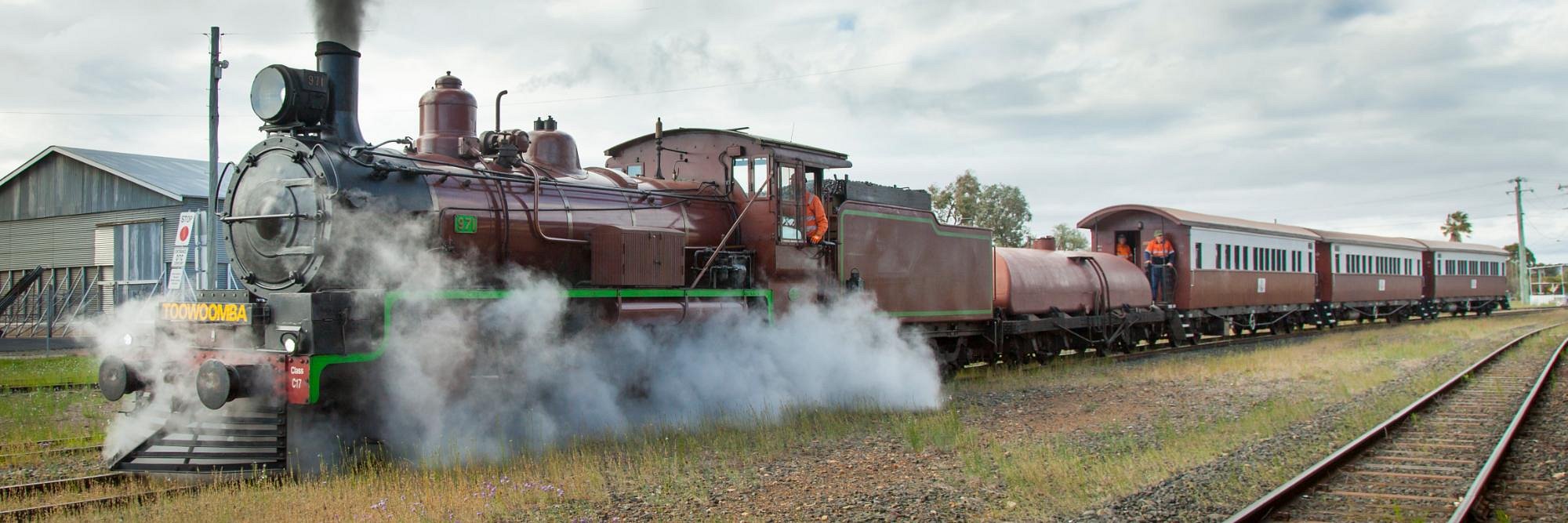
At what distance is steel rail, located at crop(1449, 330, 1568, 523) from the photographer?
19.6 ft

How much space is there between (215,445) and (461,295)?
1.88 meters

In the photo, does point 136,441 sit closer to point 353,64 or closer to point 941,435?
point 353,64

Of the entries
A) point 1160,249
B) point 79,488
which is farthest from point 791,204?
point 1160,249

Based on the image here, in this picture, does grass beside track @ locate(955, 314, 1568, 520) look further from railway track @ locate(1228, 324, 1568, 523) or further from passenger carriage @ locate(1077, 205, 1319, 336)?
passenger carriage @ locate(1077, 205, 1319, 336)

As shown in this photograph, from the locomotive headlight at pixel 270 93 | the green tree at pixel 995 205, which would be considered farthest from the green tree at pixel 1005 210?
the locomotive headlight at pixel 270 93

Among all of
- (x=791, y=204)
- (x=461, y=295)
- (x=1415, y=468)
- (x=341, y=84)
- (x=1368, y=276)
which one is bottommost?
(x=1415, y=468)

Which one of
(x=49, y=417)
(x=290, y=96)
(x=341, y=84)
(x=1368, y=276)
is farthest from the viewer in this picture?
(x=1368, y=276)

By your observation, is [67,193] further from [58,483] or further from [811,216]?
[811,216]

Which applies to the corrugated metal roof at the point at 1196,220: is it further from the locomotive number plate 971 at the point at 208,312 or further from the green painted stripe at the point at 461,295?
the locomotive number plate 971 at the point at 208,312

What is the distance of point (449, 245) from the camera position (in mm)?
7699

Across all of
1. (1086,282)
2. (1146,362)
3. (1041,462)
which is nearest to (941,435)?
(1041,462)

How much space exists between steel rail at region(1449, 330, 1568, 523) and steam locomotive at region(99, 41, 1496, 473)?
579 centimetres

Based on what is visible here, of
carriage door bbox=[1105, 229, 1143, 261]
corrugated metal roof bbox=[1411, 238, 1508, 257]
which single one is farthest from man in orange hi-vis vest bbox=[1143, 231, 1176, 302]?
corrugated metal roof bbox=[1411, 238, 1508, 257]

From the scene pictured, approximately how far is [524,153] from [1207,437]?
6407 millimetres
